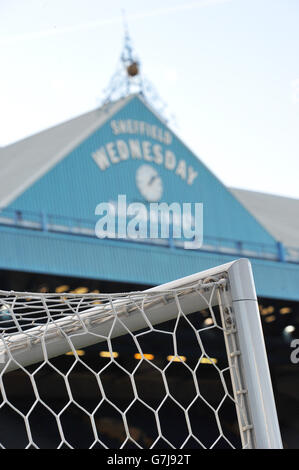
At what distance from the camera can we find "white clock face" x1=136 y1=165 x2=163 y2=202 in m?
14.6

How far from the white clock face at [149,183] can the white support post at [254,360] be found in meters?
12.2

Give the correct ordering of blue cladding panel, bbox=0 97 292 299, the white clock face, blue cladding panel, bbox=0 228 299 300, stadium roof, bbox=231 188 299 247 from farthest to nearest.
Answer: stadium roof, bbox=231 188 299 247 → the white clock face → blue cladding panel, bbox=0 97 292 299 → blue cladding panel, bbox=0 228 299 300

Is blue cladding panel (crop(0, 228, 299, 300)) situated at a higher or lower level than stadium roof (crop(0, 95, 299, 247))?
lower

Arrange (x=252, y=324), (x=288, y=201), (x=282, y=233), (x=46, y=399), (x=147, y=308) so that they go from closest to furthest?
(x=252, y=324) → (x=147, y=308) → (x=46, y=399) → (x=282, y=233) → (x=288, y=201)

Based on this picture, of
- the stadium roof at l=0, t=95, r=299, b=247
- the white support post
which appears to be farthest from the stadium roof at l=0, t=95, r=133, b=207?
the white support post

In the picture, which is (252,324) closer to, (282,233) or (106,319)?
(106,319)

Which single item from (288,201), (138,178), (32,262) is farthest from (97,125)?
(288,201)

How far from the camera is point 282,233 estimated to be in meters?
20.9

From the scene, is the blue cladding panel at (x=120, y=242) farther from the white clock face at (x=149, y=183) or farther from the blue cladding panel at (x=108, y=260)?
the white clock face at (x=149, y=183)

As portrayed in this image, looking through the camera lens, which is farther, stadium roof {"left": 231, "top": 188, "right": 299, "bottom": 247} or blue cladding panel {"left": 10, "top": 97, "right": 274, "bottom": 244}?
stadium roof {"left": 231, "top": 188, "right": 299, "bottom": 247}

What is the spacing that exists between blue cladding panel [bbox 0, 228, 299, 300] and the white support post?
8629 mm

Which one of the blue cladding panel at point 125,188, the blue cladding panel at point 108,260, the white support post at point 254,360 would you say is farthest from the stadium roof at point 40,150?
the white support post at point 254,360

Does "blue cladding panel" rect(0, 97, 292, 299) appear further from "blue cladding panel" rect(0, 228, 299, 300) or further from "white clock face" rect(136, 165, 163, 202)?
"white clock face" rect(136, 165, 163, 202)

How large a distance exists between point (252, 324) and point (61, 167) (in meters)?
11.4
